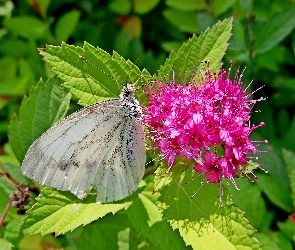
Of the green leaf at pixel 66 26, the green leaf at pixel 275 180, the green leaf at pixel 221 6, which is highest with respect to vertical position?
the green leaf at pixel 221 6

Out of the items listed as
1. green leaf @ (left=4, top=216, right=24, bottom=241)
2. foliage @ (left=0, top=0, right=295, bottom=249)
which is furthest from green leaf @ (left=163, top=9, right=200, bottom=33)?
green leaf @ (left=4, top=216, right=24, bottom=241)

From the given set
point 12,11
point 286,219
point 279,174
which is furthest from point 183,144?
point 12,11

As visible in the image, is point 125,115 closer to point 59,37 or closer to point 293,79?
point 59,37

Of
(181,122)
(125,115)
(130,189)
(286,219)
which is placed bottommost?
(286,219)

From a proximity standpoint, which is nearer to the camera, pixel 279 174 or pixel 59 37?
pixel 279 174

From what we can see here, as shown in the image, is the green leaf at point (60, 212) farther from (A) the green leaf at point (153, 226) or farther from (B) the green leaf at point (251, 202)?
(B) the green leaf at point (251, 202)

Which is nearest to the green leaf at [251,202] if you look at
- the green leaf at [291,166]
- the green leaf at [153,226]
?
the green leaf at [291,166]

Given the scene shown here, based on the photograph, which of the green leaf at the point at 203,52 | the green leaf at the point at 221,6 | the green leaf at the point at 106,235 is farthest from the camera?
the green leaf at the point at 221,6

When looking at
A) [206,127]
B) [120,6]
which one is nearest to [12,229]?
[206,127]
